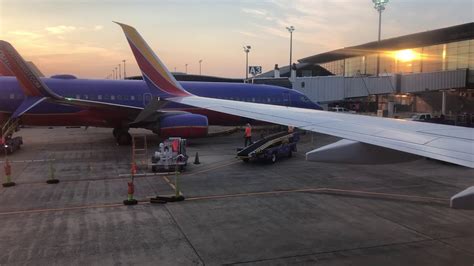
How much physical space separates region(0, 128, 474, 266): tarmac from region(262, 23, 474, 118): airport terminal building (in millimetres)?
32490

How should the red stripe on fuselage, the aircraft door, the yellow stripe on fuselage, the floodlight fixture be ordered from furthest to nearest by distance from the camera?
the floodlight fixture < the aircraft door < the red stripe on fuselage < the yellow stripe on fuselage

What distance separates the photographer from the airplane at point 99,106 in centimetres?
2222

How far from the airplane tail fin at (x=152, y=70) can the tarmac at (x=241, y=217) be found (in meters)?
3.51

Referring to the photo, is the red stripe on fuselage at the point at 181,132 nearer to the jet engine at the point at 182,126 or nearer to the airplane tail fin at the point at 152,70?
the jet engine at the point at 182,126

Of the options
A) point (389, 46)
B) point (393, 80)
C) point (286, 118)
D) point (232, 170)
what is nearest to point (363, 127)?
point (286, 118)

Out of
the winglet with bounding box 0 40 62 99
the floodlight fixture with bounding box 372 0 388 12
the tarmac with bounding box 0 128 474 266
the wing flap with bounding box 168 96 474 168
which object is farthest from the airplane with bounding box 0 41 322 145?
the floodlight fixture with bounding box 372 0 388 12

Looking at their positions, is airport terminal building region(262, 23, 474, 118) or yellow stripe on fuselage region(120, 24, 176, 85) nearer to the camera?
yellow stripe on fuselage region(120, 24, 176, 85)

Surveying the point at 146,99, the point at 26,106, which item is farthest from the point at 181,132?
the point at 26,106

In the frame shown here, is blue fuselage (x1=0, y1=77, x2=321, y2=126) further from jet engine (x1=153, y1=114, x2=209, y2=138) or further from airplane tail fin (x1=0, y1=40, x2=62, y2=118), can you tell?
jet engine (x1=153, y1=114, x2=209, y2=138)

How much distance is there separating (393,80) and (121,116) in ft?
137

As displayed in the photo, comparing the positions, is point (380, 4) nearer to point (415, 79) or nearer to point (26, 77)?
point (415, 79)

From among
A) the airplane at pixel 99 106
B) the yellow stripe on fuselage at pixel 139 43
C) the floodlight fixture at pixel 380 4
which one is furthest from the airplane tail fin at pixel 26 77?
the floodlight fixture at pixel 380 4

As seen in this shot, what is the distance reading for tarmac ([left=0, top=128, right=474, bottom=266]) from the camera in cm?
866

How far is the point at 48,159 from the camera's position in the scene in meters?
20.9
